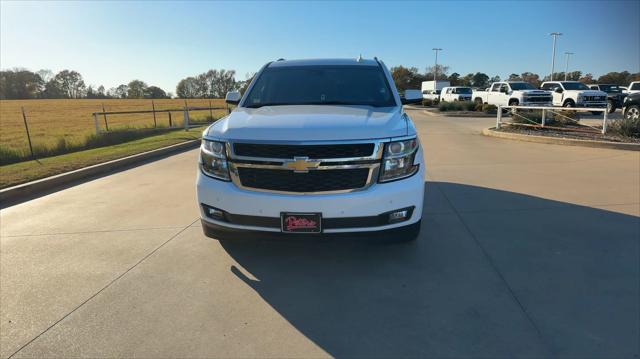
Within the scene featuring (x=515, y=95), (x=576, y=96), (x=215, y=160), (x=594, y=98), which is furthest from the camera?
(x=515, y=95)

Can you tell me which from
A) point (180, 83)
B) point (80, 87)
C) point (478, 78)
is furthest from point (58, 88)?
point (478, 78)

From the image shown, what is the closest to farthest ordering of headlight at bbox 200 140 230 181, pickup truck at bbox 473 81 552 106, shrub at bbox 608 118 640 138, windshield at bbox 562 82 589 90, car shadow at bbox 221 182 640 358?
1. car shadow at bbox 221 182 640 358
2. headlight at bbox 200 140 230 181
3. shrub at bbox 608 118 640 138
4. pickup truck at bbox 473 81 552 106
5. windshield at bbox 562 82 589 90

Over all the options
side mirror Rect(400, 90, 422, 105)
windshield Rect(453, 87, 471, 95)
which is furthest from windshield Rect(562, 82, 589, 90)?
side mirror Rect(400, 90, 422, 105)

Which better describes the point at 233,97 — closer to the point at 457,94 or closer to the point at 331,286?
the point at 331,286

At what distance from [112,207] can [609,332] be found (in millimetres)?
5713

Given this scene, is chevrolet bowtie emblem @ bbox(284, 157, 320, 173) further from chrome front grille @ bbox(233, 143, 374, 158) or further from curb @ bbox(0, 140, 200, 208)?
curb @ bbox(0, 140, 200, 208)

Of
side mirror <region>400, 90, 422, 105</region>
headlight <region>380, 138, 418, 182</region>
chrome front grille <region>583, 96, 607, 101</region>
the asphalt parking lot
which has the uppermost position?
side mirror <region>400, 90, 422, 105</region>

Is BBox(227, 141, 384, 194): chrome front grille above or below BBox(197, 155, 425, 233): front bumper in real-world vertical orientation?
above

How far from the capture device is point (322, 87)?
4.60 m

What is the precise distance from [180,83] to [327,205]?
351ft

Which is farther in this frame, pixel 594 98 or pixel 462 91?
pixel 462 91

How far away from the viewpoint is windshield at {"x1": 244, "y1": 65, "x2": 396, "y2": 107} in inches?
174

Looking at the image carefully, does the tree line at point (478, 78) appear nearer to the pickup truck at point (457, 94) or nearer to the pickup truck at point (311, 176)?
the pickup truck at point (457, 94)

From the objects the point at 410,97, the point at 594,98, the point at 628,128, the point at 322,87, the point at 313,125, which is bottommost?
the point at 628,128
